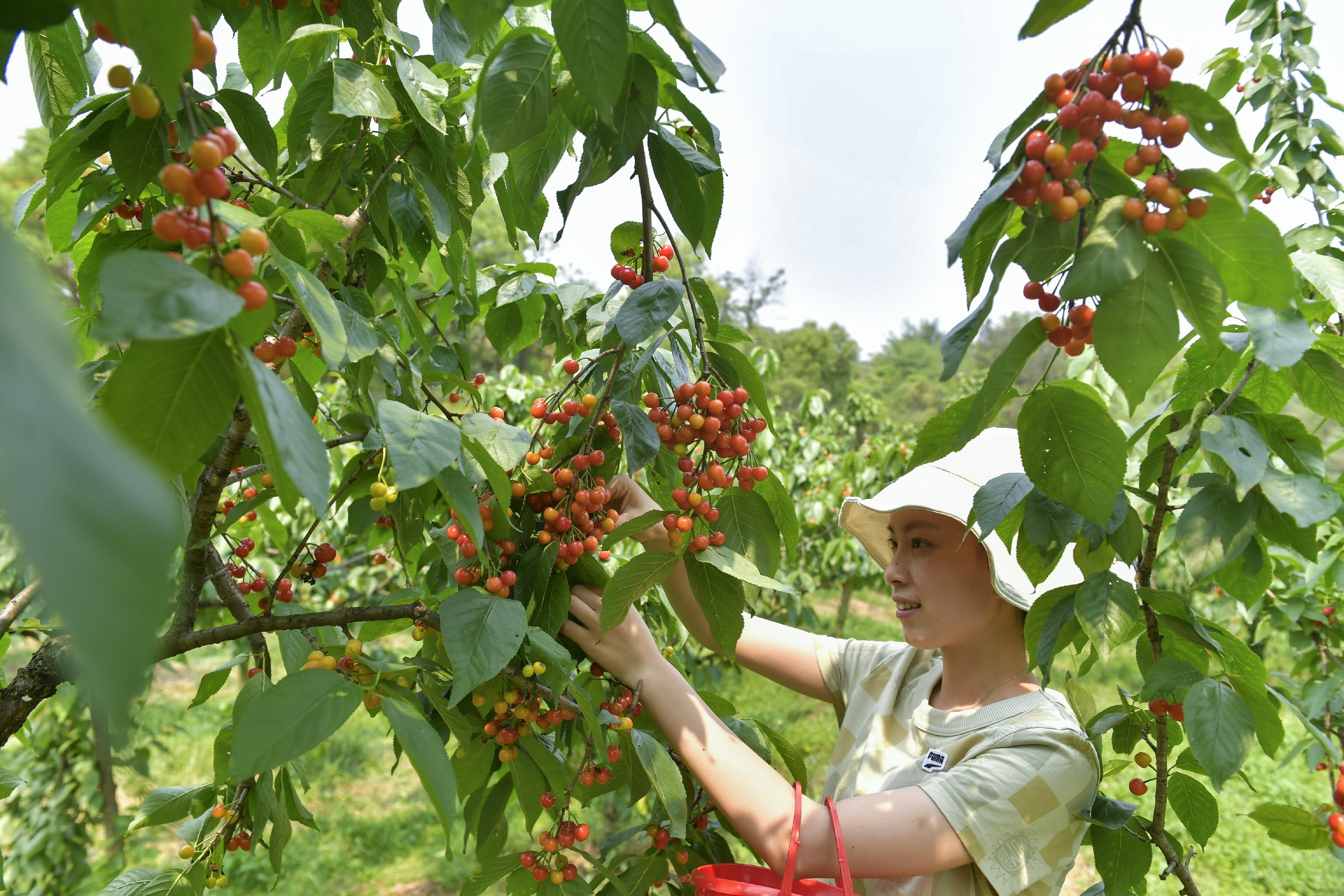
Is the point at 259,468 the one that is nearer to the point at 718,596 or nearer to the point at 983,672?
the point at 718,596

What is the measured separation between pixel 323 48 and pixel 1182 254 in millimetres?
1095

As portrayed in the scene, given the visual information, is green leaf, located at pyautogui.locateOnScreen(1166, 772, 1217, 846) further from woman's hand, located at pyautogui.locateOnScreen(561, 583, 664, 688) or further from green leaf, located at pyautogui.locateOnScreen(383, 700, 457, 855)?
green leaf, located at pyautogui.locateOnScreen(383, 700, 457, 855)

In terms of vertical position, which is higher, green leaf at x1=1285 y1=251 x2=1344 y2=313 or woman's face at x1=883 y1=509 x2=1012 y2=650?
green leaf at x1=1285 y1=251 x2=1344 y2=313

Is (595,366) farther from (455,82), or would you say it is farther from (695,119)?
(455,82)

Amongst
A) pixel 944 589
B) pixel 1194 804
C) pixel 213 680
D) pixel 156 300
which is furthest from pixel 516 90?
pixel 1194 804

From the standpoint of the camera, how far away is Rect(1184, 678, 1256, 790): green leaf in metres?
1.08

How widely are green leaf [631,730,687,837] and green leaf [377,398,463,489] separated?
0.68 meters

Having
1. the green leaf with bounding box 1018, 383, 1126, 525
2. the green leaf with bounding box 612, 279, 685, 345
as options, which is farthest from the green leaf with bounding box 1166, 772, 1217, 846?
the green leaf with bounding box 612, 279, 685, 345

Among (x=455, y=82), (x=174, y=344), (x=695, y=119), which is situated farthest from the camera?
(x=455, y=82)

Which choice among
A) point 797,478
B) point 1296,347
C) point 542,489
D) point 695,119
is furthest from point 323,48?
point 797,478

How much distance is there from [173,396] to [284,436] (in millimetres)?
96

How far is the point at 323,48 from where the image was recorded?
3.74 feet

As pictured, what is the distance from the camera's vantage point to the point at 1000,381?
0.81 meters

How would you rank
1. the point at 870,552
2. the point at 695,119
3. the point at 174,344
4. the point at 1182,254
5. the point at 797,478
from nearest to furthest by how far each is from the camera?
the point at 174,344
the point at 1182,254
the point at 695,119
the point at 870,552
the point at 797,478
